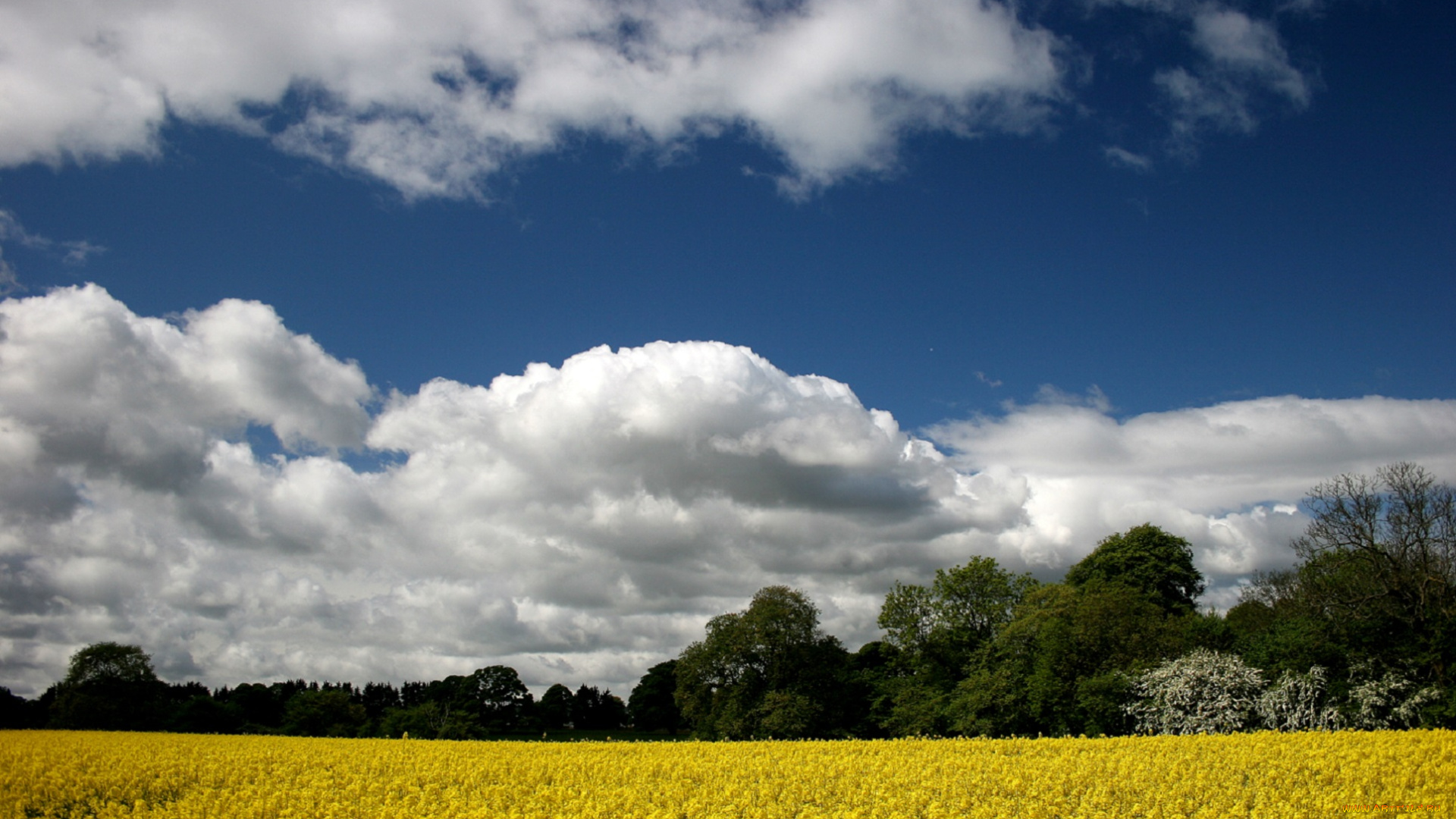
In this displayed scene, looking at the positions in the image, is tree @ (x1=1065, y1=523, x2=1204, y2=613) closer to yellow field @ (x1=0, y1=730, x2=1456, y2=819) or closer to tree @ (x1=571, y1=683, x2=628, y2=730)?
yellow field @ (x1=0, y1=730, x2=1456, y2=819)

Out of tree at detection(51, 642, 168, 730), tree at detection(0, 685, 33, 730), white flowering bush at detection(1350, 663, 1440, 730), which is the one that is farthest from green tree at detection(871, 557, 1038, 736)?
tree at detection(0, 685, 33, 730)

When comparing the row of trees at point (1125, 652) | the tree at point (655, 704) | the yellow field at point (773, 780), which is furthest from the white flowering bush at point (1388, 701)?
the tree at point (655, 704)

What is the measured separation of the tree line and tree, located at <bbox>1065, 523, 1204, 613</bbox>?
18cm

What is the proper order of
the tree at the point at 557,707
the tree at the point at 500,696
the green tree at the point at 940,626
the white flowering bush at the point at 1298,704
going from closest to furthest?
the white flowering bush at the point at 1298,704, the green tree at the point at 940,626, the tree at the point at 500,696, the tree at the point at 557,707

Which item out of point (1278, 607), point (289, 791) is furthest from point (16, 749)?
point (1278, 607)

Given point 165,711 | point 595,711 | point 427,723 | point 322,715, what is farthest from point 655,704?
point 165,711

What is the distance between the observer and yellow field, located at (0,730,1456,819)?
58.6 ft

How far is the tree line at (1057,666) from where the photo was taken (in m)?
37.8

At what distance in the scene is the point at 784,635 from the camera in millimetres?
62625

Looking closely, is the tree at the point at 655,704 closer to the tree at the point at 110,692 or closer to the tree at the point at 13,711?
the tree at the point at 110,692

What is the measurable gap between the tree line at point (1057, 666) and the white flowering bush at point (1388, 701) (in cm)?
8

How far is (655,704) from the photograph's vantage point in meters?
102

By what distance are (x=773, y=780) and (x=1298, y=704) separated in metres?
30.1

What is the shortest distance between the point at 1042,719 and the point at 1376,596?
741 inches
